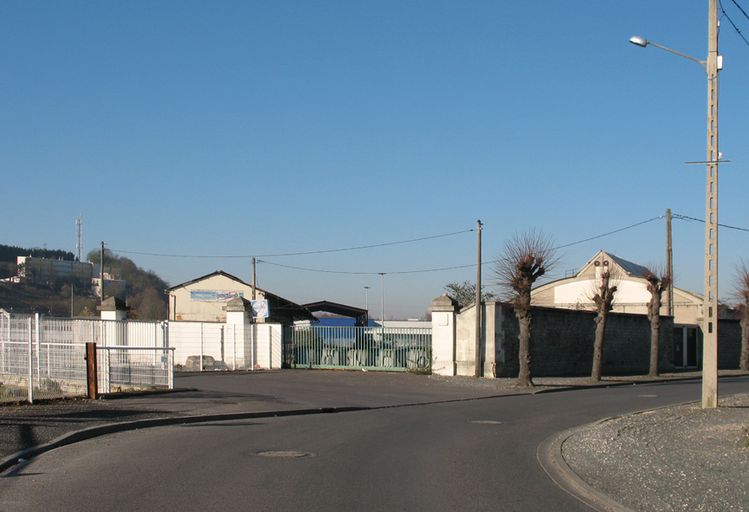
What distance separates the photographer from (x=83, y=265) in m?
104

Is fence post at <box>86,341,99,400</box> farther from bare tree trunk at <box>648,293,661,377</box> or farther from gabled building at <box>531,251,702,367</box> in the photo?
gabled building at <box>531,251,702,367</box>

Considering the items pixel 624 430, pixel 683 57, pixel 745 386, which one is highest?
pixel 683 57

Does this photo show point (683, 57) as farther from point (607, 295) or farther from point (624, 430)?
point (607, 295)

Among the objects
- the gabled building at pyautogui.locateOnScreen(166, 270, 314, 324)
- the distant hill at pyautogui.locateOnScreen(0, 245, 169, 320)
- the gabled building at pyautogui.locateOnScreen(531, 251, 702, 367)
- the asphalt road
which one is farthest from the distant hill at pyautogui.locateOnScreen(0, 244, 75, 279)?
the asphalt road

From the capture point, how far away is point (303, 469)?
1038cm

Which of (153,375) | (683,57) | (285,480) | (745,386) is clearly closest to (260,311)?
(153,375)

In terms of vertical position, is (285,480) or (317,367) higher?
(285,480)

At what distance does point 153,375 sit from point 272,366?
1251cm

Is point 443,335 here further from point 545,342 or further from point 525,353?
point 545,342

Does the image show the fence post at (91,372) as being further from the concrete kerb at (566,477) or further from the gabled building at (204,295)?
the gabled building at (204,295)

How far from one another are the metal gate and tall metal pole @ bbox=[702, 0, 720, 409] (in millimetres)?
14476

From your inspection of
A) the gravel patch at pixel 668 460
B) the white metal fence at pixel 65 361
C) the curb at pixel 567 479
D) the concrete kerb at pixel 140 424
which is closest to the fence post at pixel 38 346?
the white metal fence at pixel 65 361

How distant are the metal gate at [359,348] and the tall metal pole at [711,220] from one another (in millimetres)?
14476

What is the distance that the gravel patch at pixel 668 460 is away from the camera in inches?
343
